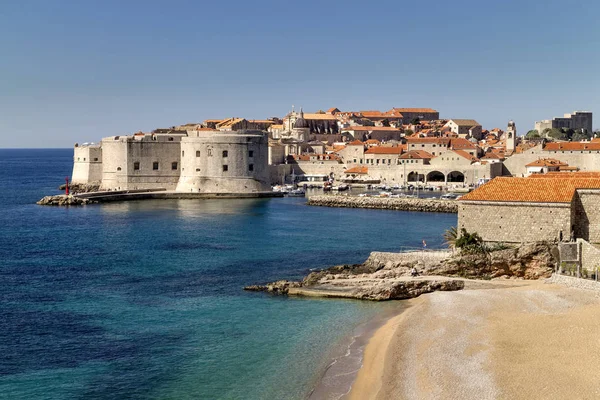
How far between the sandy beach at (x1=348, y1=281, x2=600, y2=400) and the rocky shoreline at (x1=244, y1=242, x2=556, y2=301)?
111cm

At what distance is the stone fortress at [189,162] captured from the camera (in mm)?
56531

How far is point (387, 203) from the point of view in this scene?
2013 inches

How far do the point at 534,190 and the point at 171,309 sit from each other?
470 inches

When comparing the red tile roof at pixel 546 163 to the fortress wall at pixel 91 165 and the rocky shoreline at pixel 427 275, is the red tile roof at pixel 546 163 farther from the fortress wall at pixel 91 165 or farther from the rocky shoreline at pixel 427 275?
the rocky shoreline at pixel 427 275

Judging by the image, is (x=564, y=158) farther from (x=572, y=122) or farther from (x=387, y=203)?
(x=572, y=122)

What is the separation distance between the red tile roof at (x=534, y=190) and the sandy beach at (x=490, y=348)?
3.27 meters

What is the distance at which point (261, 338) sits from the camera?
17.5m

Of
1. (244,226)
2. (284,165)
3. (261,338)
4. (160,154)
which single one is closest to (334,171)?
(284,165)

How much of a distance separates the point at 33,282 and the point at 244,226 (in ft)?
52.7

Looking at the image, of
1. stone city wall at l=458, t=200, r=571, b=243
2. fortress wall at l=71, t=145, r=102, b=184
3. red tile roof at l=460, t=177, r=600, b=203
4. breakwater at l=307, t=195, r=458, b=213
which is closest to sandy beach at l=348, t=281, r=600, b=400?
stone city wall at l=458, t=200, r=571, b=243

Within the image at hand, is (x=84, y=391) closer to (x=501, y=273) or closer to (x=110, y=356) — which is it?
(x=110, y=356)

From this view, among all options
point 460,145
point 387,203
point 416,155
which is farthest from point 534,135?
point 387,203

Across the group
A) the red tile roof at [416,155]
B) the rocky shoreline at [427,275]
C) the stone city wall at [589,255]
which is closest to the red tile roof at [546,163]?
the red tile roof at [416,155]

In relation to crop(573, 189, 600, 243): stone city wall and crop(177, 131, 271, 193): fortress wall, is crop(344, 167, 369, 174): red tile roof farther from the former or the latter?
crop(573, 189, 600, 243): stone city wall
